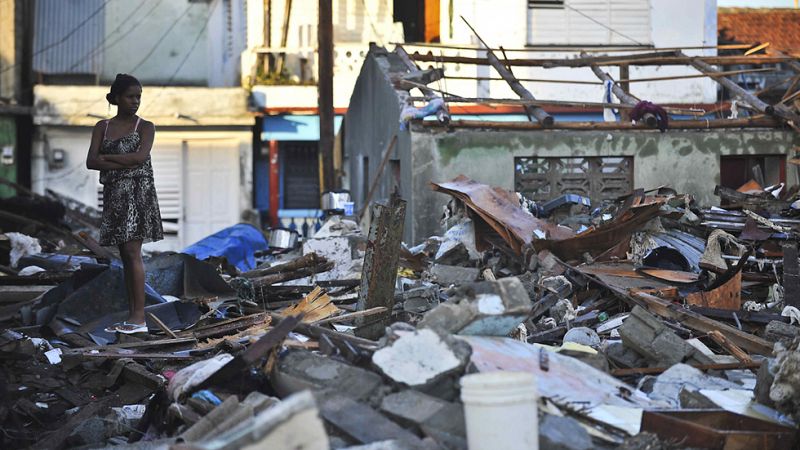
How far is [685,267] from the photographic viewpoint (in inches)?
413

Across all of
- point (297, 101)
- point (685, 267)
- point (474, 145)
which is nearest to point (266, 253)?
point (474, 145)

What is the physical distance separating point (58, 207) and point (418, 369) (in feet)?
46.3

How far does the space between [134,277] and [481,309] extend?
10.3ft

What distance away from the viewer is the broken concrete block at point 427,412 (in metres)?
4.64

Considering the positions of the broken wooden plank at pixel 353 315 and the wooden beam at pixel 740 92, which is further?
the wooden beam at pixel 740 92

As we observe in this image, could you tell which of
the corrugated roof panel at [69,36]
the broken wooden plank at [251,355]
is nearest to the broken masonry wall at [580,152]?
the broken wooden plank at [251,355]

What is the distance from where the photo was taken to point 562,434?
4.62 metres

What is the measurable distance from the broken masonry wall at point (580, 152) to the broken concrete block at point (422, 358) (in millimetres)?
8771

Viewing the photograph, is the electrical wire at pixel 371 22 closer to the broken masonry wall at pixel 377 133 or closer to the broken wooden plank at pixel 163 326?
the broken masonry wall at pixel 377 133

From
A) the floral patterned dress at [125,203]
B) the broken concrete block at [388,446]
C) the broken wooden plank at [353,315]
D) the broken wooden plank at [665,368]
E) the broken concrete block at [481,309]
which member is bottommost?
the broken wooden plank at [665,368]

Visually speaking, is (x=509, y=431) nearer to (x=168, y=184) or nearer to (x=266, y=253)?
(x=266, y=253)

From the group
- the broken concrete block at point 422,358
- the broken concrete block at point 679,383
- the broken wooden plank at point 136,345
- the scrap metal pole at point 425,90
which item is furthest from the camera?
the scrap metal pole at point 425,90

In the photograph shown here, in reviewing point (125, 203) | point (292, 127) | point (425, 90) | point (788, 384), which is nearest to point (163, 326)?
point (125, 203)

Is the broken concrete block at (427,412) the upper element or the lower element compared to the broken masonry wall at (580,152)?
lower
